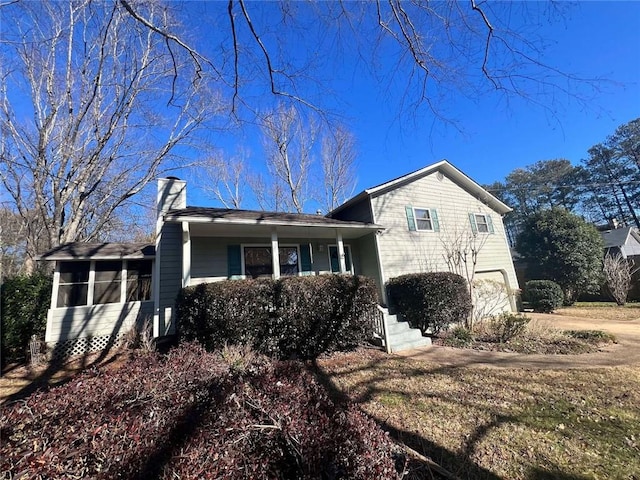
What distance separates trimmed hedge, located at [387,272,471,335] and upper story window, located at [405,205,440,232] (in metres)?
3.06

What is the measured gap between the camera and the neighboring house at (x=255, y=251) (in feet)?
25.5

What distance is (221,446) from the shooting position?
68.8 inches

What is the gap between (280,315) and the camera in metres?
6.30

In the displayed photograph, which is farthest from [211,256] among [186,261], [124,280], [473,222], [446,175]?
[473,222]

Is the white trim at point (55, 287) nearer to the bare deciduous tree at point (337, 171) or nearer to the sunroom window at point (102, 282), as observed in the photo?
the sunroom window at point (102, 282)

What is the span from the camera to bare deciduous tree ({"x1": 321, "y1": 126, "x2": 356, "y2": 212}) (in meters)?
19.8

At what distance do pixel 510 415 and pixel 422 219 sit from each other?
8686 millimetres

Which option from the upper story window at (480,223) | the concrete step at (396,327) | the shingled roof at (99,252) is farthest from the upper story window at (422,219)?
the shingled roof at (99,252)

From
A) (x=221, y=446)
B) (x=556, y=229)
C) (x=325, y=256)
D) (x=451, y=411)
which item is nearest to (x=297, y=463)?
(x=221, y=446)

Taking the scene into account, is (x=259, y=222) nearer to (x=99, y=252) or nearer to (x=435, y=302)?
(x=99, y=252)

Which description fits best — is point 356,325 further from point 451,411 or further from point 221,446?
point 221,446

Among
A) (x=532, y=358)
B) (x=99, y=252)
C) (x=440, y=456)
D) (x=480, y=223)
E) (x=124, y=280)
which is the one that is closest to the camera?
(x=440, y=456)

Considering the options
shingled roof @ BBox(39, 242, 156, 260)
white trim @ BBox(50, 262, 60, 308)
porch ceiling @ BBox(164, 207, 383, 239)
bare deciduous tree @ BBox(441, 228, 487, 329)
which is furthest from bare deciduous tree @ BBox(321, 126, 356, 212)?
white trim @ BBox(50, 262, 60, 308)

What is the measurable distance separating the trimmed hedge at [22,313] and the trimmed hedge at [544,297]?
19.5 metres
